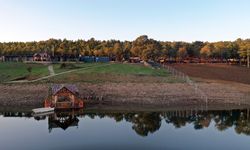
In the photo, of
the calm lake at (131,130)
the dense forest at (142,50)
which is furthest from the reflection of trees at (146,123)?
the dense forest at (142,50)

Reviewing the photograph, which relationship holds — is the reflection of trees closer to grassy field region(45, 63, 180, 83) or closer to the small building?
grassy field region(45, 63, 180, 83)

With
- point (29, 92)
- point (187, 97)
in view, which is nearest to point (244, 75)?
point (187, 97)

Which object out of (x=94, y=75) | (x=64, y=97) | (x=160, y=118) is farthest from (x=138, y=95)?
(x=94, y=75)

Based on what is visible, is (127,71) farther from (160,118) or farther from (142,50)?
(142,50)

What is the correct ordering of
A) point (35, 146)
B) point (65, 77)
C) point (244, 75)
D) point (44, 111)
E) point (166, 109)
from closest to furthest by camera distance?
point (35, 146) → point (44, 111) → point (166, 109) → point (65, 77) → point (244, 75)

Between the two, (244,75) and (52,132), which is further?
(244,75)

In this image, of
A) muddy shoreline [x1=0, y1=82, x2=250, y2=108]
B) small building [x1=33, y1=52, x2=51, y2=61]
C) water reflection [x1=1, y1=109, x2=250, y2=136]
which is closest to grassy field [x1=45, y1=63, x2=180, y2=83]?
muddy shoreline [x1=0, y1=82, x2=250, y2=108]

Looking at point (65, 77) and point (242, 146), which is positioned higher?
point (65, 77)

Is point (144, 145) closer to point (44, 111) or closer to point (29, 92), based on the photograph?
point (44, 111)
